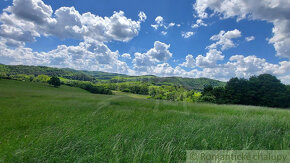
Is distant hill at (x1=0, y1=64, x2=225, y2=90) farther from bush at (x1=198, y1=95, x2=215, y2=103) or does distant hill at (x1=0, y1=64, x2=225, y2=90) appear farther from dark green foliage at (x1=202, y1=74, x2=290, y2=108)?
dark green foliage at (x1=202, y1=74, x2=290, y2=108)

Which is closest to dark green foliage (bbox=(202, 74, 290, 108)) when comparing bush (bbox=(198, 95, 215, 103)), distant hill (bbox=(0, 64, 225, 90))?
bush (bbox=(198, 95, 215, 103))

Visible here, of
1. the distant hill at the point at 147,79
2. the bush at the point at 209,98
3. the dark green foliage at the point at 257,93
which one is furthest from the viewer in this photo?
the bush at the point at 209,98

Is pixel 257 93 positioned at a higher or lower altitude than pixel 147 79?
lower

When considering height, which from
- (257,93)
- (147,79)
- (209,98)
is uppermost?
(147,79)

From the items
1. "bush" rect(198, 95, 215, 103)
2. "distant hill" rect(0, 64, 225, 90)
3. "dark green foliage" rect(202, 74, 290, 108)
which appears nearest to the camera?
"distant hill" rect(0, 64, 225, 90)

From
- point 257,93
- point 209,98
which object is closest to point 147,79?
point 209,98

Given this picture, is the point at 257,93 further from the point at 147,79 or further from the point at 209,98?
the point at 147,79

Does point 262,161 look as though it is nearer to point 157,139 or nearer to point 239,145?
point 239,145

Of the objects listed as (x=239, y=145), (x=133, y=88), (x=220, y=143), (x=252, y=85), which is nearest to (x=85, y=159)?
(x=220, y=143)

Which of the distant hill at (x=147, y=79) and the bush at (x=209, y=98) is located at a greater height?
the distant hill at (x=147, y=79)

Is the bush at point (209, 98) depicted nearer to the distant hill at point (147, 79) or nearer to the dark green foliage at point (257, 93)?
the dark green foliage at point (257, 93)

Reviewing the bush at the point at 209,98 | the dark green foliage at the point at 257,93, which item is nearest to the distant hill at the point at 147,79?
the bush at the point at 209,98

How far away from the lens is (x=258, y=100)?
168ft

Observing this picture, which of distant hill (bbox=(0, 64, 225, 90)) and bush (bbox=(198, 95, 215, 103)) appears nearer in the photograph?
distant hill (bbox=(0, 64, 225, 90))
